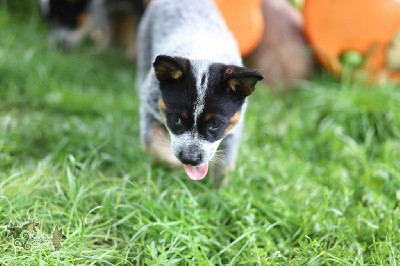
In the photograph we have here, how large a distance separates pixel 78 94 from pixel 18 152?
1024 mm

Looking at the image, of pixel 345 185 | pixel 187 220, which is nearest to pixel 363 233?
pixel 345 185

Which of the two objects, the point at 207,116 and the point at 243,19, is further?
the point at 243,19

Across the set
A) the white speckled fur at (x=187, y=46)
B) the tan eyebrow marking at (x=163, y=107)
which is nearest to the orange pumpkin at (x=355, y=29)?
the white speckled fur at (x=187, y=46)

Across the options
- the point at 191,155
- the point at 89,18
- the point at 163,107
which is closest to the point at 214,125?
the point at 191,155

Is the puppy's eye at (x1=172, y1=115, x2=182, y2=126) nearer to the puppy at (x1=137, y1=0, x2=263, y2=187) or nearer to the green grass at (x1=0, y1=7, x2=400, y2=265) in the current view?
the puppy at (x1=137, y1=0, x2=263, y2=187)

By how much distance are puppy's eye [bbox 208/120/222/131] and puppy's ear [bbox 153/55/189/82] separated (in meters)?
0.31

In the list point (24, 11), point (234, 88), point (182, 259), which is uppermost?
point (234, 88)

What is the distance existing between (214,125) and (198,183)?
2.09 ft

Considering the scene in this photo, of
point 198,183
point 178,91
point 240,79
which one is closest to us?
point 240,79

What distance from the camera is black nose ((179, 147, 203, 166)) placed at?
3123mm

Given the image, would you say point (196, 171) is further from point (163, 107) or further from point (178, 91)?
point (178, 91)

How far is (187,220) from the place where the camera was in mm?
3273

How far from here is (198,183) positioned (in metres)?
3.64

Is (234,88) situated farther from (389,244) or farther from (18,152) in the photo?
(18,152)
